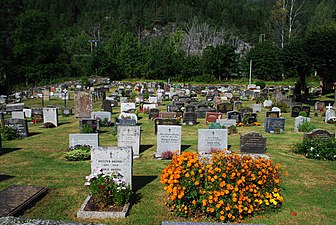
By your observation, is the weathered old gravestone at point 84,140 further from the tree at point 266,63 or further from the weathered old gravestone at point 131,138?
the tree at point 266,63

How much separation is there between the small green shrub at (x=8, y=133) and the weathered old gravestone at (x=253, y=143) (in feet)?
38.8

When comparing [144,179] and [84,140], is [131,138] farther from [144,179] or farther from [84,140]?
[144,179]

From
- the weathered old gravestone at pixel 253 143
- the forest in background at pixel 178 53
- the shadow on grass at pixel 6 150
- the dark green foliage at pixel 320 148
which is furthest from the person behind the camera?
the forest in background at pixel 178 53

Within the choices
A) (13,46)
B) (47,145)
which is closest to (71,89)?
(13,46)

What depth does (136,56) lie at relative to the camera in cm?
7588

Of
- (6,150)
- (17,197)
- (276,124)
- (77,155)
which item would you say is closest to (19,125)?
(6,150)

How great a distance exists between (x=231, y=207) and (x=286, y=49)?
32576 millimetres

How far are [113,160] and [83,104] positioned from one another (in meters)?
15.5

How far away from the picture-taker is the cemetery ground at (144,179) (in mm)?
7555

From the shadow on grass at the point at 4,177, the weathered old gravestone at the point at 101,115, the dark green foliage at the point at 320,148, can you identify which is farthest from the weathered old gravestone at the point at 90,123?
the dark green foliage at the point at 320,148

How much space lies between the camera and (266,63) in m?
61.5

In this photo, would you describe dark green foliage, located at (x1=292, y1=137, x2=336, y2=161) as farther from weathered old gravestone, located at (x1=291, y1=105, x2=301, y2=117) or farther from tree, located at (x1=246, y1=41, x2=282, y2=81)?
tree, located at (x1=246, y1=41, x2=282, y2=81)

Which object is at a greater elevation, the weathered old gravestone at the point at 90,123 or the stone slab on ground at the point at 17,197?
the weathered old gravestone at the point at 90,123

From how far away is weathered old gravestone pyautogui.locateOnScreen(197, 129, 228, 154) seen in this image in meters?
12.8
